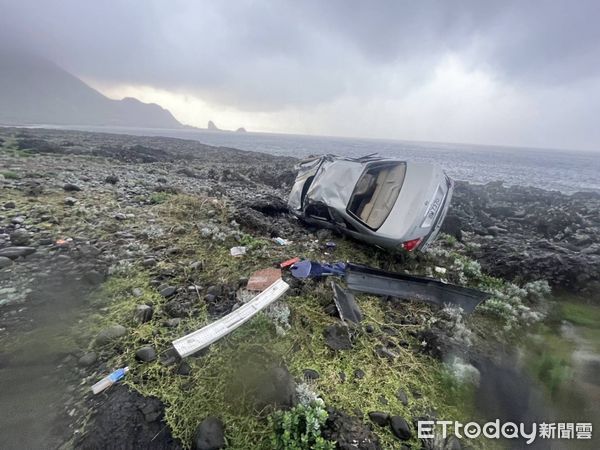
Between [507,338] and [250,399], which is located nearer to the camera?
[250,399]

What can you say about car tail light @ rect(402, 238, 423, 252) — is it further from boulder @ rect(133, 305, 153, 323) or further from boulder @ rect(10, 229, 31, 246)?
boulder @ rect(10, 229, 31, 246)

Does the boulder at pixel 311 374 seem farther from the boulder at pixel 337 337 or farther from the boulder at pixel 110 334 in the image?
the boulder at pixel 110 334

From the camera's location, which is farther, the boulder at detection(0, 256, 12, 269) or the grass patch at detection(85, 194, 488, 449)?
the boulder at detection(0, 256, 12, 269)

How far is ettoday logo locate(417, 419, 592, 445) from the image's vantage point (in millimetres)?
2959

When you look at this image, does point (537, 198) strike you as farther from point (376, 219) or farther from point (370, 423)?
point (370, 423)

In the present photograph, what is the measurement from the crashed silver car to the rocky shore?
61 cm

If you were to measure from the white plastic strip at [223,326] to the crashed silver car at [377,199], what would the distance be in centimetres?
279

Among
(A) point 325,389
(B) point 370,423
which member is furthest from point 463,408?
(A) point 325,389

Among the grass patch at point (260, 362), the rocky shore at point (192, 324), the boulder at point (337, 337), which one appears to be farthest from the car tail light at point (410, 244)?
the boulder at point (337, 337)

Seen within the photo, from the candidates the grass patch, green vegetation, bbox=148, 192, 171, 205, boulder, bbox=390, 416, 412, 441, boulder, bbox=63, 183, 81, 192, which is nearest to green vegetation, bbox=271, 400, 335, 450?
the grass patch

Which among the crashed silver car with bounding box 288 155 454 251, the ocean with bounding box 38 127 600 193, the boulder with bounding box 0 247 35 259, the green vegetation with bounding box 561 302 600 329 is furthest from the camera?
the ocean with bounding box 38 127 600 193

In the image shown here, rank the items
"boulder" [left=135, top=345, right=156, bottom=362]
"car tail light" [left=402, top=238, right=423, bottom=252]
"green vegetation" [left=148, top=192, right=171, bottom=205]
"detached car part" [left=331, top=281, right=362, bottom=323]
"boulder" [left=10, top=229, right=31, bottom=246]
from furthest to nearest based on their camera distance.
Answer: "green vegetation" [left=148, top=192, right=171, bottom=205]
"car tail light" [left=402, top=238, right=423, bottom=252]
"boulder" [left=10, top=229, right=31, bottom=246]
"detached car part" [left=331, top=281, right=362, bottom=323]
"boulder" [left=135, top=345, right=156, bottom=362]

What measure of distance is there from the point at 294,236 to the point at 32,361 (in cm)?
495

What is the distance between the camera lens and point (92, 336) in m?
3.45
